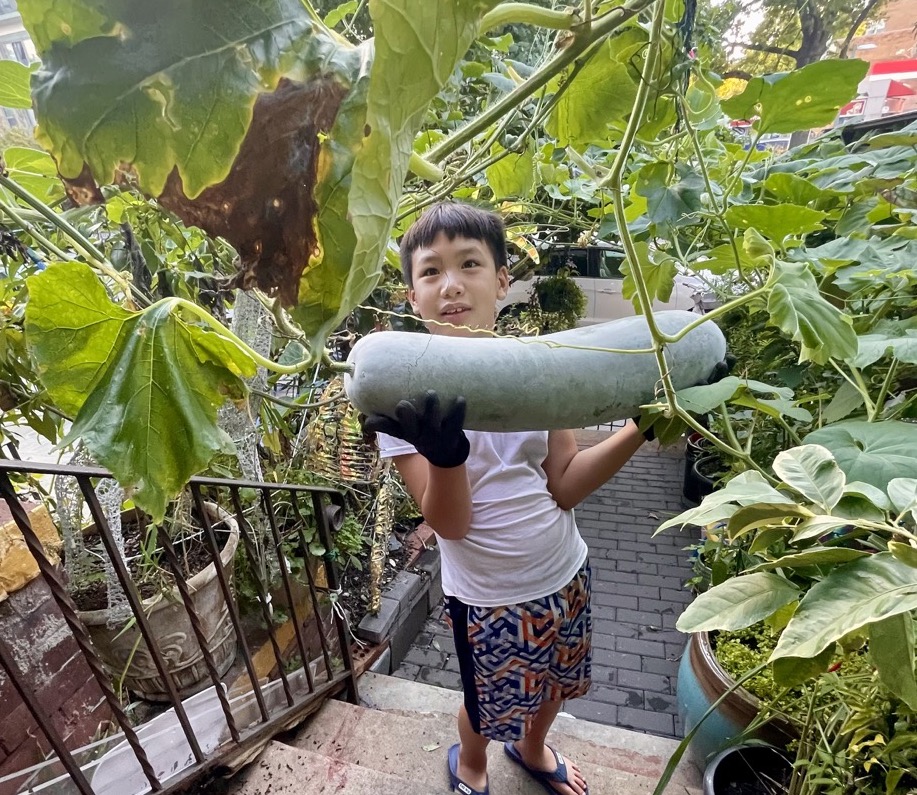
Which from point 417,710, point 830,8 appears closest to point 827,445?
point 417,710

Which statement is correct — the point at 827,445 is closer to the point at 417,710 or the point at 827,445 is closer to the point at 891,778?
the point at 891,778

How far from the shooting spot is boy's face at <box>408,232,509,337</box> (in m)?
0.98

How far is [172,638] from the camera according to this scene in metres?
1.64

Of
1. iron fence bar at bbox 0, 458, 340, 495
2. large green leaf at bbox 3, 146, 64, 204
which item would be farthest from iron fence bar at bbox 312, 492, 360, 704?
large green leaf at bbox 3, 146, 64, 204

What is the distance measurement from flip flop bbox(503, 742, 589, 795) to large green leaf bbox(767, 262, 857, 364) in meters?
1.31

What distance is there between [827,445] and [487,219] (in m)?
0.72

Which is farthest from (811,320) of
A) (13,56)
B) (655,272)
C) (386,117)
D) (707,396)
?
(13,56)

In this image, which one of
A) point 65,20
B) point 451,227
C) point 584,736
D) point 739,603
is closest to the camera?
point 65,20

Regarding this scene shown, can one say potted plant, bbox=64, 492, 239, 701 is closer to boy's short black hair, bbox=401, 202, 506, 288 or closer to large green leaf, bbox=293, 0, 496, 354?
boy's short black hair, bbox=401, 202, 506, 288

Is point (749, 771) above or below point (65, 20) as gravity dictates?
below

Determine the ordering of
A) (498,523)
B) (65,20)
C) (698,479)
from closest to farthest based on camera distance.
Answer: (65,20) < (498,523) < (698,479)

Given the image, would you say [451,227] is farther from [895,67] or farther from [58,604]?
[895,67]

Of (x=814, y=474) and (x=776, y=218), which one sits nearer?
(x=814, y=474)

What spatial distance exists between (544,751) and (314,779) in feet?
1.91
